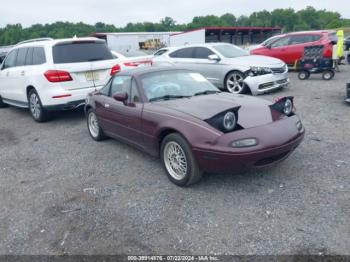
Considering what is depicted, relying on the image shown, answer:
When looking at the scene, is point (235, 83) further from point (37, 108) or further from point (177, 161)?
point (177, 161)

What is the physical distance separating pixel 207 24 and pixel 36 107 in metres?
94.5

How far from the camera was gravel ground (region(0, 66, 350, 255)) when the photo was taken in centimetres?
→ 292

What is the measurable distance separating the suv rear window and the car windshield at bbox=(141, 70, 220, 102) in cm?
298

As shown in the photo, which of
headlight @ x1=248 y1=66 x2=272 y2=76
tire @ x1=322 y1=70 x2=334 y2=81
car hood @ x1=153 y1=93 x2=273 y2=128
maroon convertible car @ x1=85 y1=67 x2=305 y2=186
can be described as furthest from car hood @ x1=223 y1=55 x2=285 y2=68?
car hood @ x1=153 y1=93 x2=273 y2=128

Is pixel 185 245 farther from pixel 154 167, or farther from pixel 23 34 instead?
pixel 23 34

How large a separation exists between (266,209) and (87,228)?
190 cm

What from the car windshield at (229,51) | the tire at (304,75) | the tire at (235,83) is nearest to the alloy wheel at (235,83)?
the tire at (235,83)

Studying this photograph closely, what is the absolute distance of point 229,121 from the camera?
3.52 meters

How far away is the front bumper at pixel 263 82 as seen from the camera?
8422mm

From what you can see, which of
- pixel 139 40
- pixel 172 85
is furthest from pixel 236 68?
pixel 139 40

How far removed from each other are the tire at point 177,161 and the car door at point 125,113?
612mm

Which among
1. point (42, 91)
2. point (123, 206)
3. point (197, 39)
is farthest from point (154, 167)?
point (197, 39)

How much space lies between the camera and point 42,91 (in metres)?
6.95

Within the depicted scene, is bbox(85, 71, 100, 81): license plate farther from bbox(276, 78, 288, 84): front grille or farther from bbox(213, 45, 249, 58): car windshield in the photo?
bbox(276, 78, 288, 84): front grille
